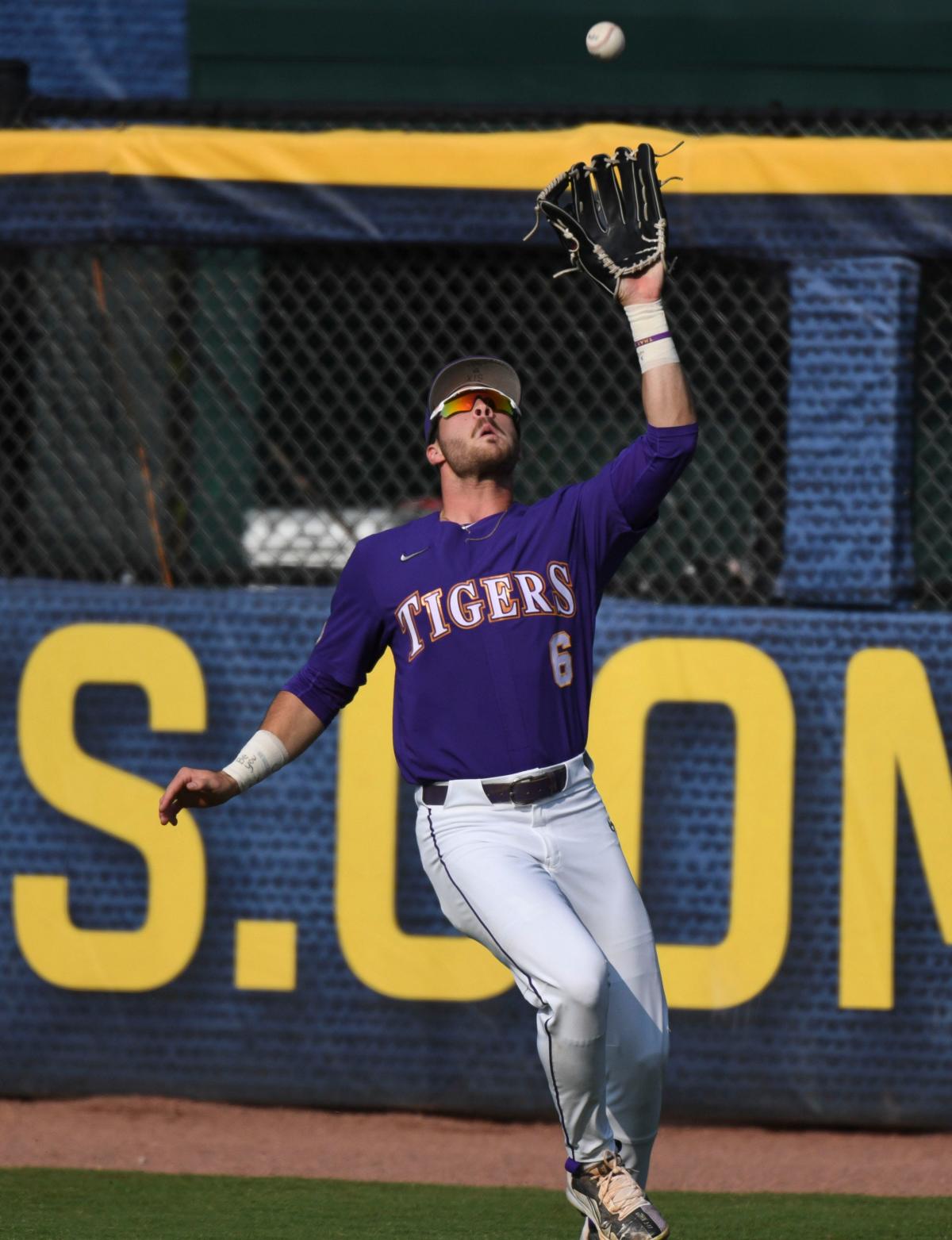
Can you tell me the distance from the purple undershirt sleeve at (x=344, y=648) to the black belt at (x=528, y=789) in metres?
0.45

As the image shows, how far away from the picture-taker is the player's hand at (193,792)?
3.47m

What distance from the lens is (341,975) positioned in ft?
17.0

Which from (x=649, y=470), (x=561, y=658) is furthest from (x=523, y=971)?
(x=649, y=470)

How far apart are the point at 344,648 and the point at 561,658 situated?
1.61ft

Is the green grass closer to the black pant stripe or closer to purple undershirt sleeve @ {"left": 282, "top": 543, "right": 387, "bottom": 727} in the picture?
the black pant stripe

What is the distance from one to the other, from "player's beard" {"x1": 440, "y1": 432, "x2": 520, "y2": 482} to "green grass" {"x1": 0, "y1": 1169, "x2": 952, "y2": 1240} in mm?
1673

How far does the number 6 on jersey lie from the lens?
140 inches

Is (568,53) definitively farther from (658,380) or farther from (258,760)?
(258,760)

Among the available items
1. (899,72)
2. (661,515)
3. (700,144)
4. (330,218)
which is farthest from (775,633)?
(899,72)

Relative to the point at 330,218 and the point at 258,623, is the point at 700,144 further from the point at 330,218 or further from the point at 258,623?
the point at 258,623

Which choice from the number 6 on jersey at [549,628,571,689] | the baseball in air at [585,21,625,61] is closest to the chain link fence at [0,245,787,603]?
the baseball in air at [585,21,625,61]

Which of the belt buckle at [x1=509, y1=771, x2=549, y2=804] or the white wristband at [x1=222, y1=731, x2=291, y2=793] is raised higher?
the white wristband at [x1=222, y1=731, x2=291, y2=793]

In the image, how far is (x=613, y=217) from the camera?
3496mm

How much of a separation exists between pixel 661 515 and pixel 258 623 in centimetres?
153
